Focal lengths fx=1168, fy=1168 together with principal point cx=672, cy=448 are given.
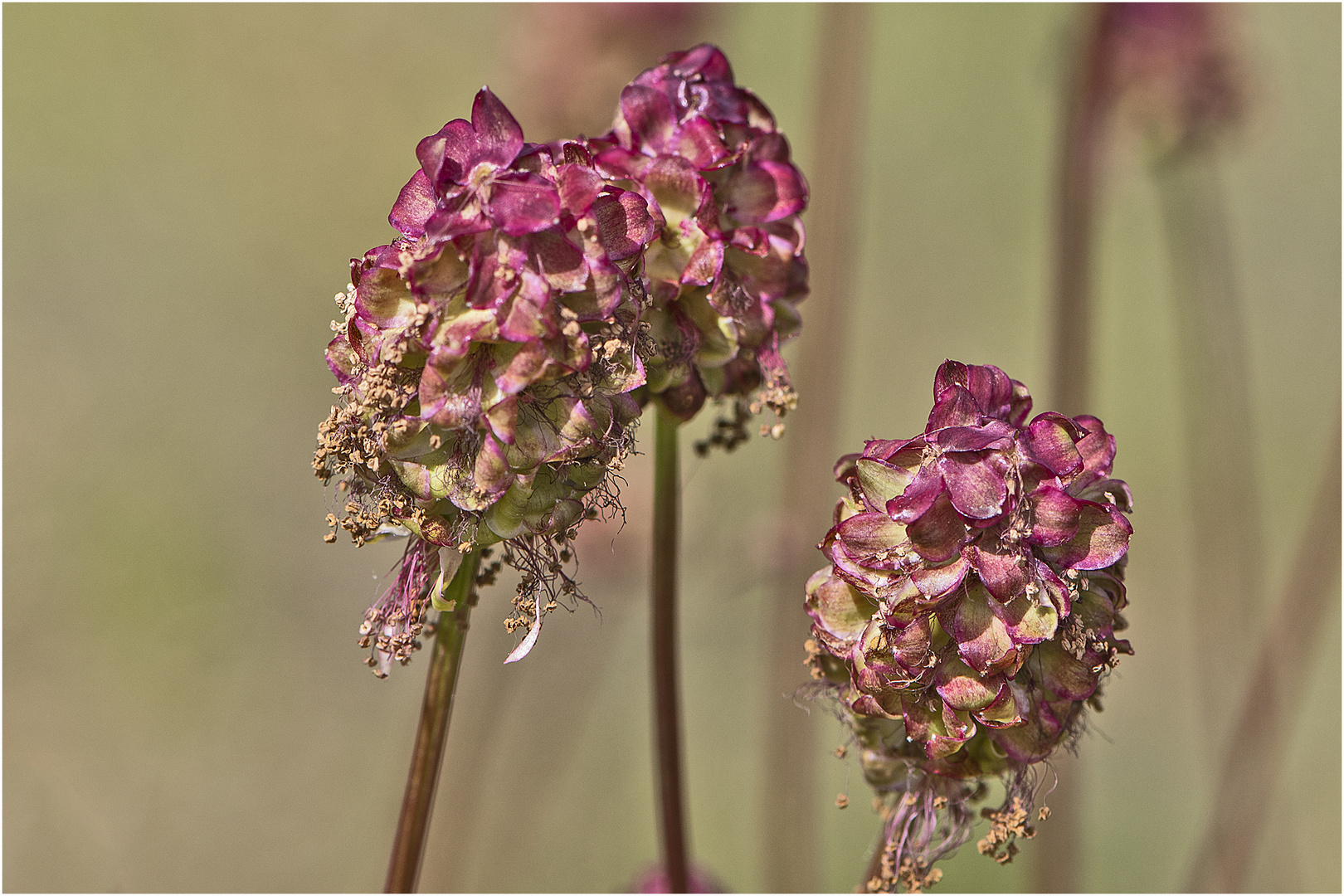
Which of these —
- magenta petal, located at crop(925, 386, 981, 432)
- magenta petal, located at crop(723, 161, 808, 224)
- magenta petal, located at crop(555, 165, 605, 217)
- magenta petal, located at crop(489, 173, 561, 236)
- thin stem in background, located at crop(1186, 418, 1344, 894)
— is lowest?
thin stem in background, located at crop(1186, 418, 1344, 894)

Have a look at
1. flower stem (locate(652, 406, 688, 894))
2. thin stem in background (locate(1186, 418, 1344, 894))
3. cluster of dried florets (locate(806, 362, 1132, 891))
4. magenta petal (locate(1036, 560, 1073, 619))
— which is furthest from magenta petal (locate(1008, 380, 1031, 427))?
thin stem in background (locate(1186, 418, 1344, 894))

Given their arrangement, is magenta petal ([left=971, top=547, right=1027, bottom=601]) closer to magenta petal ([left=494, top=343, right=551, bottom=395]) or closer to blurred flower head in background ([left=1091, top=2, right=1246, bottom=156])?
magenta petal ([left=494, top=343, right=551, bottom=395])

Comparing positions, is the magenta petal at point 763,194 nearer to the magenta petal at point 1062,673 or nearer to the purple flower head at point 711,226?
the purple flower head at point 711,226

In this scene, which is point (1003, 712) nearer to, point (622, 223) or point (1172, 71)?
point (622, 223)

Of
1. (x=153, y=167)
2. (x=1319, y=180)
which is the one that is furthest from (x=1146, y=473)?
(x=153, y=167)

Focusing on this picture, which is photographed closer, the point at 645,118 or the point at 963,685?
the point at 963,685

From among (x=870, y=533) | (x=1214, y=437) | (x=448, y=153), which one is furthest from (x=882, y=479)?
(x=1214, y=437)

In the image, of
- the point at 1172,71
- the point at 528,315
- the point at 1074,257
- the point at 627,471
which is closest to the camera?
the point at 528,315
